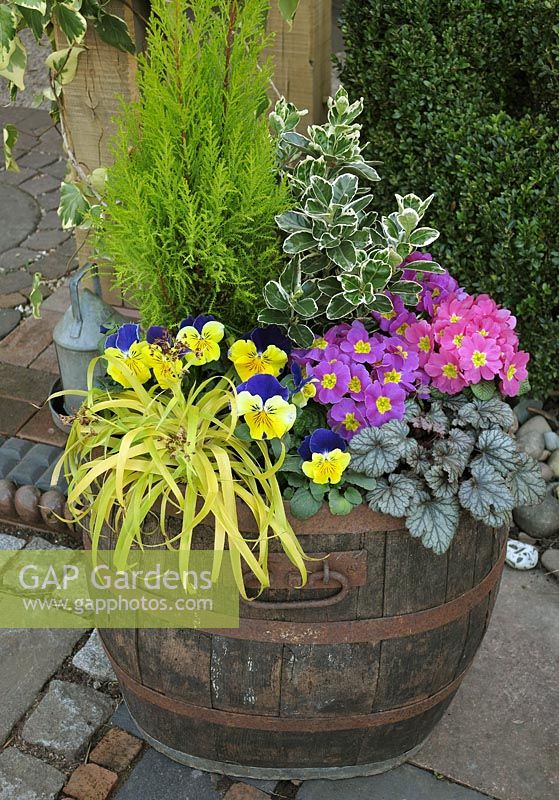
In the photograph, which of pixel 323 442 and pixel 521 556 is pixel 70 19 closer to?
pixel 323 442

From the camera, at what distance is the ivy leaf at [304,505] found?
4.82 ft

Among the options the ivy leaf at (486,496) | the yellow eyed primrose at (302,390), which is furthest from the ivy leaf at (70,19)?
the ivy leaf at (486,496)

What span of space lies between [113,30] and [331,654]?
5.62ft

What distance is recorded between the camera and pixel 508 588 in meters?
2.43

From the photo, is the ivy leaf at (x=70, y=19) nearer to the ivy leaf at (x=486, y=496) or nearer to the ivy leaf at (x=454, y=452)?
the ivy leaf at (x=454, y=452)

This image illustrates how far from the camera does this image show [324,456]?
1511mm

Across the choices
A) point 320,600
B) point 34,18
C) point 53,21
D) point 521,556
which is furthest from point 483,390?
point 53,21

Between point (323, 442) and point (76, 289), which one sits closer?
point (323, 442)

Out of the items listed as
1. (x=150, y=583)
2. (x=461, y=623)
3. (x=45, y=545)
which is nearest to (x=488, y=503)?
(x=461, y=623)

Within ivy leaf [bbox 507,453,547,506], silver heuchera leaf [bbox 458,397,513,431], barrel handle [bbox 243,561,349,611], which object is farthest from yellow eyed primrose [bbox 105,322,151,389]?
ivy leaf [bbox 507,453,547,506]

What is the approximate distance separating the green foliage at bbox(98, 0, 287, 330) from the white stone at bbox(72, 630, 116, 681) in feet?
3.42

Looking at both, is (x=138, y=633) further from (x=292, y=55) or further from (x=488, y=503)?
(x=292, y=55)

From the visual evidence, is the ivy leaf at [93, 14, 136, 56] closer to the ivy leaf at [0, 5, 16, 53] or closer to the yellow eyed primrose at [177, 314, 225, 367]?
the ivy leaf at [0, 5, 16, 53]

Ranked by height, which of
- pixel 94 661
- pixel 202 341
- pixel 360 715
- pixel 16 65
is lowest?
pixel 94 661
